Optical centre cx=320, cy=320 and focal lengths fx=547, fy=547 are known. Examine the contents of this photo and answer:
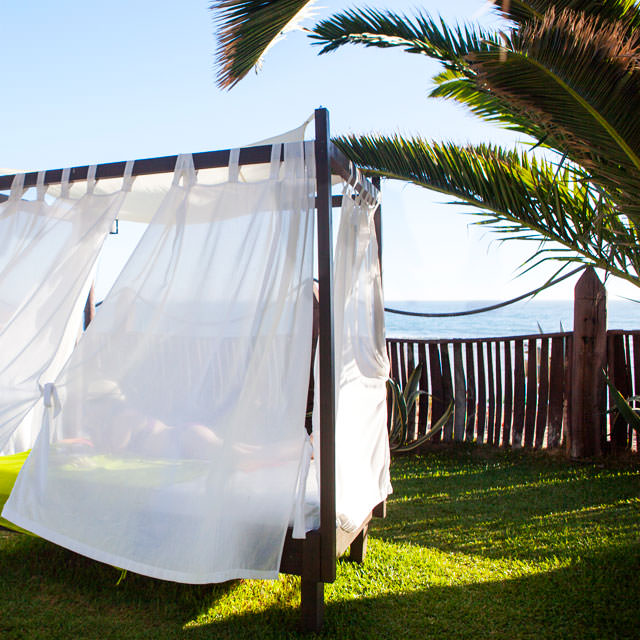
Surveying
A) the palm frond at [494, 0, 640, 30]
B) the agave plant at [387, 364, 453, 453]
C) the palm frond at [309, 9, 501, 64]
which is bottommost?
the agave plant at [387, 364, 453, 453]

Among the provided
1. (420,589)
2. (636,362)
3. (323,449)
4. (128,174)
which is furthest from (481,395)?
(128,174)

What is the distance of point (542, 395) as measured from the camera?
17.3ft

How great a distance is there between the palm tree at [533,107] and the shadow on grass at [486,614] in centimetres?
178

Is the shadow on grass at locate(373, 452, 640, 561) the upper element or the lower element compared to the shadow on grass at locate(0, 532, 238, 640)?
upper

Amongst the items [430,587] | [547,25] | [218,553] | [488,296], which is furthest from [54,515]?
[488,296]

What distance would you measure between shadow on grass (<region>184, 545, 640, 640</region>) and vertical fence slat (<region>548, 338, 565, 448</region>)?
96.4 inches

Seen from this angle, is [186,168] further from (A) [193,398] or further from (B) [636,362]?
(B) [636,362]

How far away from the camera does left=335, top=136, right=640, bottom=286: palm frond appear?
12.9ft

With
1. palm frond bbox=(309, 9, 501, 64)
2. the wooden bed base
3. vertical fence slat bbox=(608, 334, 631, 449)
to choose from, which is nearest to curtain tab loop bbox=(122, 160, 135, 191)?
the wooden bed base

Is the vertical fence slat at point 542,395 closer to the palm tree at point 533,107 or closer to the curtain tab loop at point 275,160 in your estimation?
the palm tree at point 533,107

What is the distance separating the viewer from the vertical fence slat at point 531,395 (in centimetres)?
526

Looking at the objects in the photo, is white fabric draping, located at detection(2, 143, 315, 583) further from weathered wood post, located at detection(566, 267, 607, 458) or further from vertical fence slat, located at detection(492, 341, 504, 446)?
vertical fence slat, located at detection(492, 341, 504, 446)

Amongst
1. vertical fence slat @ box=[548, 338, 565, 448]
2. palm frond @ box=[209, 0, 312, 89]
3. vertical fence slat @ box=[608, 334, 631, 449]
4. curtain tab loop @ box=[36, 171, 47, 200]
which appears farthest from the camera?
vertical fence slat @ box=[548, 338, 565, 448]

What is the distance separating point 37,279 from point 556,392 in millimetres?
4461
